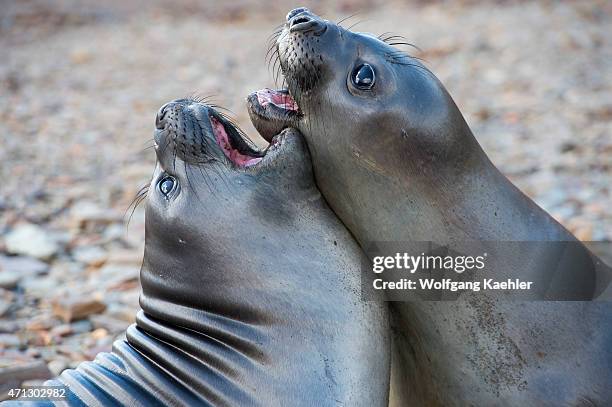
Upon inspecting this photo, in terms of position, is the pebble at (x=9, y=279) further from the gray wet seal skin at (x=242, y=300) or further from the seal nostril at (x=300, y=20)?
the seal nostril at (x=300, y=20)

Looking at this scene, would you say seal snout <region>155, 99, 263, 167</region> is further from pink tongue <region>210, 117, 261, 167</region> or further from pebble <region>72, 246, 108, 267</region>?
pebble <region>72, 246, 108, 267</region>

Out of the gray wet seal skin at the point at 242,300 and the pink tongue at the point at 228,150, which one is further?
the pink tongue at the point at 228,150

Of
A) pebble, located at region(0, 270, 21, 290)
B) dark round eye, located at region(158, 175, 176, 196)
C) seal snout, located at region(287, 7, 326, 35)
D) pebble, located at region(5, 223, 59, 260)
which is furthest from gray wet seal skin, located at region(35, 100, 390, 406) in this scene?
pebble, located at region(5, 223, 59, 260)

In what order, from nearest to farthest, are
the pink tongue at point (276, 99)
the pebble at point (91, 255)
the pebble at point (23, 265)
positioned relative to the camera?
the pink tongue at point (276, 99)
the pebble at point (23, 265)
the pebble at point (91, 255)

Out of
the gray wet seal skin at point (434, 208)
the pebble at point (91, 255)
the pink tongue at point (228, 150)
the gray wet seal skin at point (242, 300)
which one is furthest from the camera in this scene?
the pebble at point (91, 255)

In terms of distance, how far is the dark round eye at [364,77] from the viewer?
15.6 feet

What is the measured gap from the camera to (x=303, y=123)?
191 inches

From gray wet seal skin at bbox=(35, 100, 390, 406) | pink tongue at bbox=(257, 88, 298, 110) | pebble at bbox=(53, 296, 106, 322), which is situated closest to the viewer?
gray wet seal skin at bbox=(35, 100, 390, 406)


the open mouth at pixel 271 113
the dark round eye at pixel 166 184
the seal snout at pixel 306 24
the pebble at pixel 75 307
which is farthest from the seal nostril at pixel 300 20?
the pebble at pixel 75 307

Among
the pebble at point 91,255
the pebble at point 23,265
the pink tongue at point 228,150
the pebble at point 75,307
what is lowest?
the pebble at point 75,307

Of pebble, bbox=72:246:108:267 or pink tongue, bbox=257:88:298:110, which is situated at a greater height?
pebble, bbox=72:246:108:267

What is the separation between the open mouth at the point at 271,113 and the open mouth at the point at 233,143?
4.2 inches

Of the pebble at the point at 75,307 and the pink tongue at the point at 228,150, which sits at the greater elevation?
the pink tongue at the point at 228,150

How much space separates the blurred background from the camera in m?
7.38
